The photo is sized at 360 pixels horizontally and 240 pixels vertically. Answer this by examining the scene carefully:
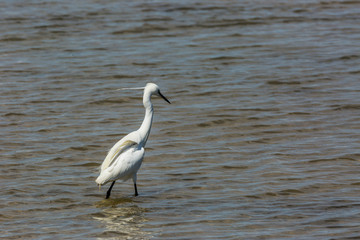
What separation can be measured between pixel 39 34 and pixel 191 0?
5.16 metres

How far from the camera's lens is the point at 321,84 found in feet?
41.9

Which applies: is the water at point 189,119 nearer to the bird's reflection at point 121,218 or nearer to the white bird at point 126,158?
the bird's reflection at point 121,218

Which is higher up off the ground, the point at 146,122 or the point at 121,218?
the point at 146,122

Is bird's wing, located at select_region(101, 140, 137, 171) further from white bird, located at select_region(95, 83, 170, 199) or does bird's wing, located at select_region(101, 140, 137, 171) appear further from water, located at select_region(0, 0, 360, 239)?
water, located at select_region(0, 0, 360, 239)

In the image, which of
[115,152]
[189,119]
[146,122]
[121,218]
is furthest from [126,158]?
[189,119]

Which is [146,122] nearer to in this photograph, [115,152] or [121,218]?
[115,152]

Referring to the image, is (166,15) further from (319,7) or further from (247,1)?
(319,7)

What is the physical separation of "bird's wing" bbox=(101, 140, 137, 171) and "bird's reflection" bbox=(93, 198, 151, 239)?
41 centimetres

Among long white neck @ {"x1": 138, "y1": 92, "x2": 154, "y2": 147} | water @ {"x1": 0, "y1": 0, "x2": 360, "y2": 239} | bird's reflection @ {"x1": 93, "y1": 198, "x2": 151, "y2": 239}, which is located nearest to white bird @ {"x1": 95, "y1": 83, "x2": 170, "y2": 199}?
long white neck @ {"x1": 138, "y1": 92, "x2": 154, "y2": 147}

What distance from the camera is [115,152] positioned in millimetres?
8180

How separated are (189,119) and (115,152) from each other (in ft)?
10.2

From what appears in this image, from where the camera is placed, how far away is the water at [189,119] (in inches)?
294

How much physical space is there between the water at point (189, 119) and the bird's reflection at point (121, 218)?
3 centimetres

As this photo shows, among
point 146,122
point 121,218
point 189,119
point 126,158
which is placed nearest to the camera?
point 121,218
